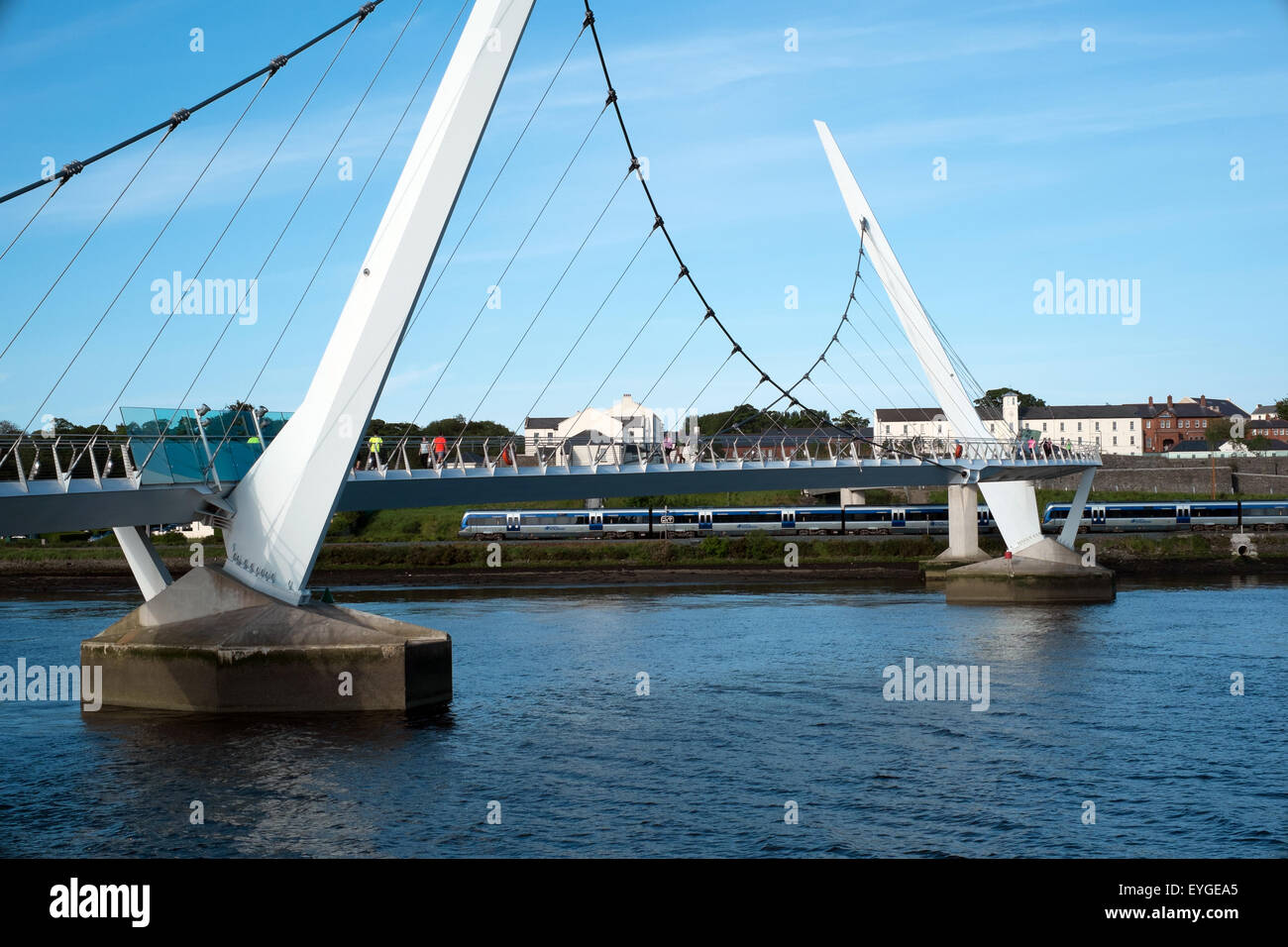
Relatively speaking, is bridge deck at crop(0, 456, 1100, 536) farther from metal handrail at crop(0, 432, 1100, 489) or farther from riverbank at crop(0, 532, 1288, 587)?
riverbank at crop(0, 532, 1288, 587)

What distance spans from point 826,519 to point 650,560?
10.8 meters

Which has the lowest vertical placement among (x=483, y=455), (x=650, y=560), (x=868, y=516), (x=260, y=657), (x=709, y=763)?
(x=709, y=763)

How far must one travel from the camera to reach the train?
66.9 metres

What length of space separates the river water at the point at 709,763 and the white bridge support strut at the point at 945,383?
50.1ft

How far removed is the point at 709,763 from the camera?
19.7 meters

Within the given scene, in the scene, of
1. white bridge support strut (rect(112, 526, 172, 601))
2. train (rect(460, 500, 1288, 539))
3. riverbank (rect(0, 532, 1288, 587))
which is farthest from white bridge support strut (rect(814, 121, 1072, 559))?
white bridge support strut (rect(112, 526, 172, 601))

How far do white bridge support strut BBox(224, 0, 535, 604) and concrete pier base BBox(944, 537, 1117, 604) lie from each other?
96.9 ft

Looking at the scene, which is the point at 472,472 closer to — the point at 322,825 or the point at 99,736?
the point at 99,736

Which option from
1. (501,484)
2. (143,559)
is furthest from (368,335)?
(501,484)

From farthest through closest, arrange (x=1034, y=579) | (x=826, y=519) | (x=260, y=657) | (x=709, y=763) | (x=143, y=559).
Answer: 1. (x=826, y=519)
2. (x=1034, y=579)
3. (x=143, y=559)
4. (x=260, y=657)
5. (x=709, y=763)

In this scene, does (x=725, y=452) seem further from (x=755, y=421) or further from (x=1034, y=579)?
(x=755, y=421)

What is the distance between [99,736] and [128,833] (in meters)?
6.16

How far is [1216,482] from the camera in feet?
278
